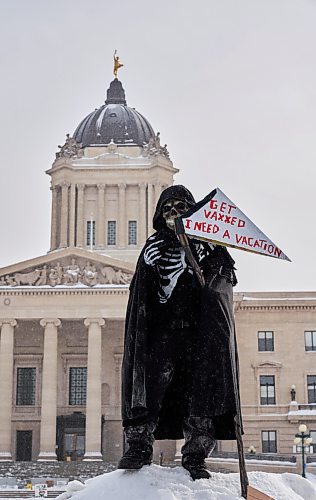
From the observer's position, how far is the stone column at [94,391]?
55.8 m

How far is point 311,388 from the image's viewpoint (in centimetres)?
6244

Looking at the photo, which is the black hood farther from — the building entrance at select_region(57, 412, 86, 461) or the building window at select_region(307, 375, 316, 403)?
the building window at select_region(307, 375, 316, 403)

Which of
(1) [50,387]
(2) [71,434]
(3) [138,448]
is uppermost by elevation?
(1) [50,387]

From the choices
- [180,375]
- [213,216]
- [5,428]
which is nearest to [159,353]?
[180,375]

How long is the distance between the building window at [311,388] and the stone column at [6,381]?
19969 mm

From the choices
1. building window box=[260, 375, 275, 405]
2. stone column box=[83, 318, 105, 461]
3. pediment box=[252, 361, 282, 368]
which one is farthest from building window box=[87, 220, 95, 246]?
building window box=[260, 375, 275, 405]

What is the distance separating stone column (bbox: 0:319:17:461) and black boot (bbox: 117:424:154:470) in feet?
166

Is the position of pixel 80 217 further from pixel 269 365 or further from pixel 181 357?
pixel 181 357

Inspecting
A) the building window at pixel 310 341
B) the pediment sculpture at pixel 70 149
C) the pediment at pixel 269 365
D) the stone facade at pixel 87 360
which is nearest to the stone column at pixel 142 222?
the pediment sculpture at pixel 70 149

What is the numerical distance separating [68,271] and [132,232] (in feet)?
58.0

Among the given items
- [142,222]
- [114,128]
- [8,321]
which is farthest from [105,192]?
[8,321]

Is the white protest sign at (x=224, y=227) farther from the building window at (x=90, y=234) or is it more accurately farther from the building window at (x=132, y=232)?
the building window at (x=132, y=232)

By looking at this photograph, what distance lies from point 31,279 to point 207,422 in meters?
53.1

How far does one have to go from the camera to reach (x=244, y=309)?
208 feet
